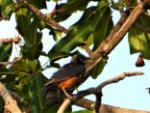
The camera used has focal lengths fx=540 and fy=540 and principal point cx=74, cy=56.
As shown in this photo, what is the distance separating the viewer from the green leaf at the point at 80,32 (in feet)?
12.0

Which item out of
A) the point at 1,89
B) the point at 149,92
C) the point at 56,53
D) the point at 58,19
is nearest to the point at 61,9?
the point at 58,19

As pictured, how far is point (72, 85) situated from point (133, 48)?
63.1 inches

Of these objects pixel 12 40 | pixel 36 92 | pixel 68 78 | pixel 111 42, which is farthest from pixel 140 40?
pixel 111 42

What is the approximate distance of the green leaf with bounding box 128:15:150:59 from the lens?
4414 mm

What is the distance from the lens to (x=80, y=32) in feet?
12.8

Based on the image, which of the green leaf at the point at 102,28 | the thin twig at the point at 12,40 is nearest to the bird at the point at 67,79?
the thin twig at the point at 12,40

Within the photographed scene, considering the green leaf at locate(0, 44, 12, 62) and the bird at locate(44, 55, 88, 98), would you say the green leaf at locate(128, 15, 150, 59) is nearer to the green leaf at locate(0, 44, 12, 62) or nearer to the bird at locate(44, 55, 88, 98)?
the green leaf at locate(0, 44, 12, 62)

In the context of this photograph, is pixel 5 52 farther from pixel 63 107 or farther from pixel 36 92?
pixel 63 107

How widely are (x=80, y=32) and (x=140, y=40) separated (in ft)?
2.63

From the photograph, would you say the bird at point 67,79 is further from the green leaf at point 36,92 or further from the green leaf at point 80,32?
the green leaf at point 80,32

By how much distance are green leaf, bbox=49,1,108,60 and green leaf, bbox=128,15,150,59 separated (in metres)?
0.35

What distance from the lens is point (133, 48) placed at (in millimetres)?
4508

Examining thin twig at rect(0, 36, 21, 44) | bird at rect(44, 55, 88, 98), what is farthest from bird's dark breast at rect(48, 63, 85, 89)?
thin twig at rect(0, 36, 21, 44)

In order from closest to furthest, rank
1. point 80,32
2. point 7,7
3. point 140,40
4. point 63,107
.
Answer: point 63,107 < point 80,32 < point 7,7 < point 140,40
